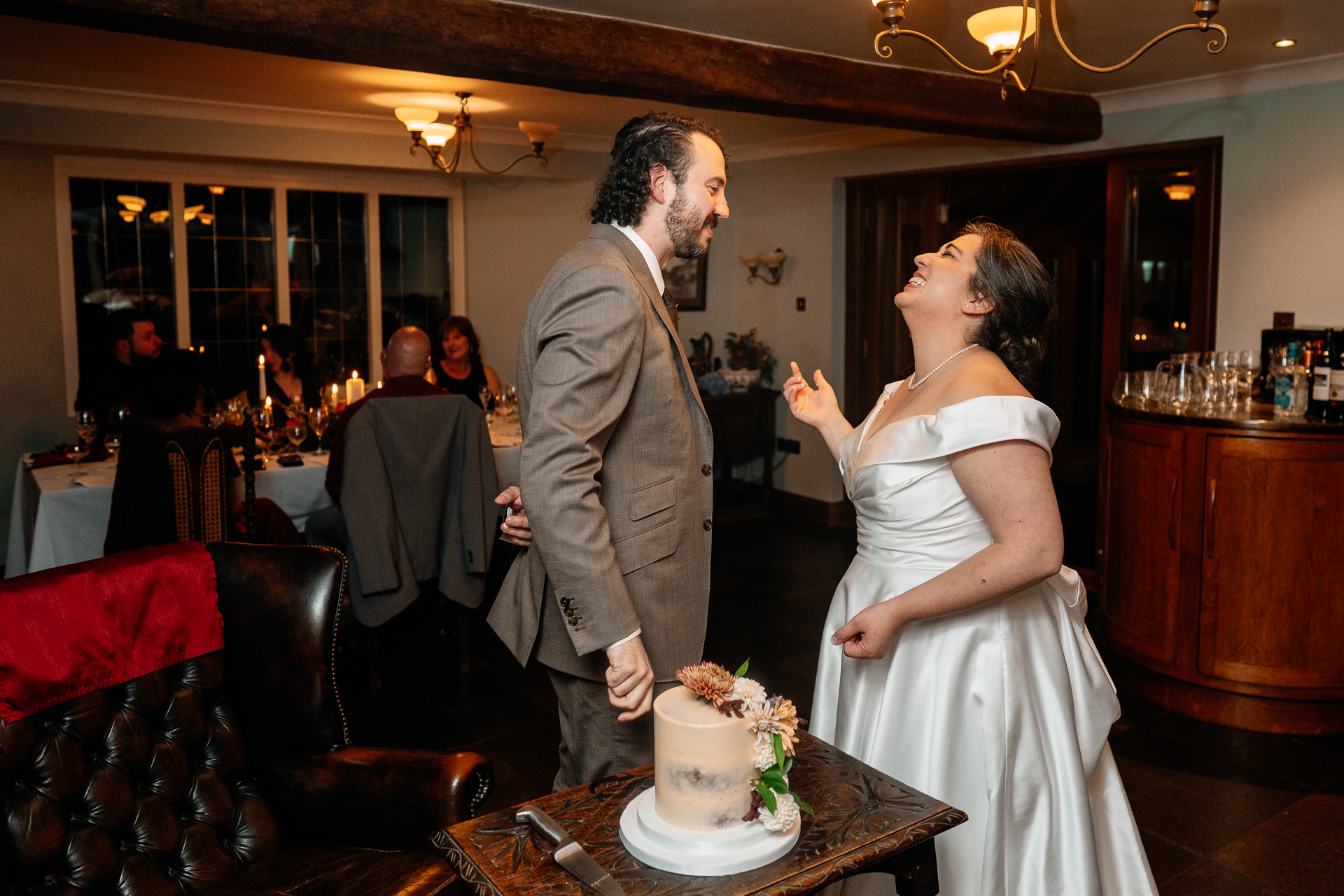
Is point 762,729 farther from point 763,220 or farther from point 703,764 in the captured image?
point 763,220

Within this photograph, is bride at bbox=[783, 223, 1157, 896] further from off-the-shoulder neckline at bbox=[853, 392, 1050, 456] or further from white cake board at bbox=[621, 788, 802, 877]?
white cake board at bbox=[621, 788, 802, 877]

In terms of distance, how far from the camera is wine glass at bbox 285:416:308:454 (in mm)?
4480

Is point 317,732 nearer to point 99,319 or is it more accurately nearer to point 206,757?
point 206,757

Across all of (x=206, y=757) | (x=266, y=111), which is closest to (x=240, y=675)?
(x=206, y=757)

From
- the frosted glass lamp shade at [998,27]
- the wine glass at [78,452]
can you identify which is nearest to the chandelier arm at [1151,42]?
the frosted glass lamp shade at [998,27]

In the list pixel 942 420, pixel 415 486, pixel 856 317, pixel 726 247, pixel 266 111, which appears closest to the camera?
pixel 942 420

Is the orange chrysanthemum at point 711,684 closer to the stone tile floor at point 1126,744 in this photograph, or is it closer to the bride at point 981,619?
the bride at point 981,619

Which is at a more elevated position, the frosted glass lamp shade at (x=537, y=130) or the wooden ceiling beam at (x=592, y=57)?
the frosted glass lamp shade at (x=537, y=130)

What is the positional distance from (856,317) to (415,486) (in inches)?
153

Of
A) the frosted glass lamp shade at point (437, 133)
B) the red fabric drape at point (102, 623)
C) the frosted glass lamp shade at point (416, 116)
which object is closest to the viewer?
the red fabric drape at point (102, 623)

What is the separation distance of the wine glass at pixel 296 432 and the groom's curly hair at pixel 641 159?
10.1 ft

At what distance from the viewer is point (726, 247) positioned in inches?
304

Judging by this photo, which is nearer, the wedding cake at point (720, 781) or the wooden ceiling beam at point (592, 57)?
the wedding cake at point (720, 781)

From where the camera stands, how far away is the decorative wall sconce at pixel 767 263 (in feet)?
23.6
